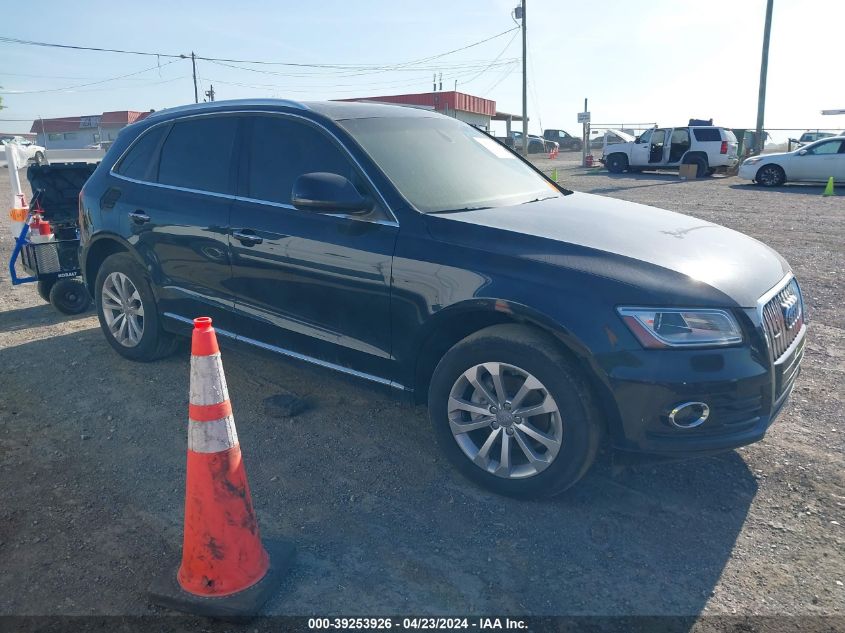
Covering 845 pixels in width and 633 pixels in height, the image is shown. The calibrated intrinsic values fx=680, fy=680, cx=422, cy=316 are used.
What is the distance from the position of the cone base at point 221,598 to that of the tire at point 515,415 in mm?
1097

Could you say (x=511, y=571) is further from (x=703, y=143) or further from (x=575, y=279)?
(x=703, y=143)

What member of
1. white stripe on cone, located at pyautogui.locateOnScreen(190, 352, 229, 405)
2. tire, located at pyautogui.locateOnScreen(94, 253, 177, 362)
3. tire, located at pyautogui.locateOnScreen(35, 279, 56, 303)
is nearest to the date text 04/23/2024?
white stripe on cone, located at pyautogui.locateOnScreen(190, 352, 229, 405)

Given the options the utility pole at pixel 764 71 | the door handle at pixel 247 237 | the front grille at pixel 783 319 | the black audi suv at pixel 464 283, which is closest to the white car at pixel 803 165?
the utility pole at pixel 764 71

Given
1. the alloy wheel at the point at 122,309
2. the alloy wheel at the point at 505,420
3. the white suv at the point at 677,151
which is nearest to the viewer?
the alloy wheel at the point at 505,420

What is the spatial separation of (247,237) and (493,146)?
73.9 inches

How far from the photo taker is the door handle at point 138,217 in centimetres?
479

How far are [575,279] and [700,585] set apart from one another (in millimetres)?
1356

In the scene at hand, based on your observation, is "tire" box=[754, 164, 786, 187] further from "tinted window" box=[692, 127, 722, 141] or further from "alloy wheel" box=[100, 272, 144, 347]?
"alloy wheel" box=[100, 272, 144, 347]

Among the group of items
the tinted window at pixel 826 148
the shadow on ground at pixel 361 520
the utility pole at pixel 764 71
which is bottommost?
the shadow on ground at pixel 361 520

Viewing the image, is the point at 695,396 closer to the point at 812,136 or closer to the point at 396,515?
the point at 396,515

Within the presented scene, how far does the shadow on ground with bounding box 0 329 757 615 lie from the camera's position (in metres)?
2.69

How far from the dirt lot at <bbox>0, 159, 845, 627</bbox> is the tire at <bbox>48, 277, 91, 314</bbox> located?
1.93 meters

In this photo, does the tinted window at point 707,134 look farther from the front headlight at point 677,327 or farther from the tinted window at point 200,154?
the front headlight at point 677,327

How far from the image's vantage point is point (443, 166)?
4.10 metres
